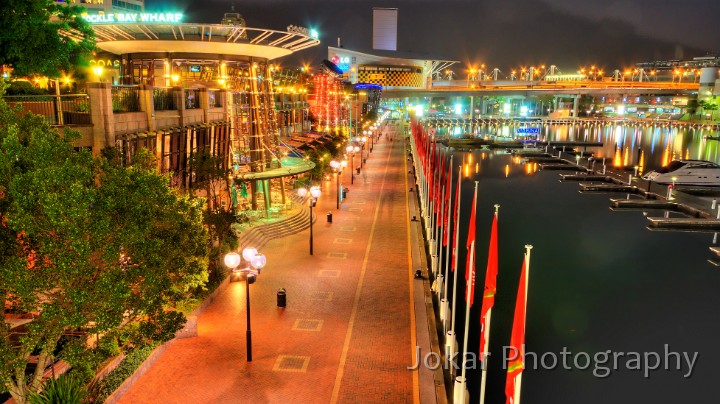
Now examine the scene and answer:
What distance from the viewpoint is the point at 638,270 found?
34.8 metres

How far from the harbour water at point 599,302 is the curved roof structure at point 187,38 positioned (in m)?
19.0

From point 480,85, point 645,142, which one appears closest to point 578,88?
Answer: point 480,85

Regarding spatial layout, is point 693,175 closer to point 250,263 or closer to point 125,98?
point 250,263

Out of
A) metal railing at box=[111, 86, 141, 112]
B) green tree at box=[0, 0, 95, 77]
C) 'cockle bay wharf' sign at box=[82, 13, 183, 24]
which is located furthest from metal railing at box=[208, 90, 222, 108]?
green tree at box=[0, 0, 95, 77]

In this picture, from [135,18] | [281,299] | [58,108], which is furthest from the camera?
[135,18]

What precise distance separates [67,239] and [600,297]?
27.2 metres

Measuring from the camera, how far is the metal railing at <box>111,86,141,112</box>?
2292cm

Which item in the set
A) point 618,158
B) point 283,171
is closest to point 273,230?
point 283,171

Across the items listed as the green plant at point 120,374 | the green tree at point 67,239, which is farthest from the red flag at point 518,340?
the green plant at point 120,374

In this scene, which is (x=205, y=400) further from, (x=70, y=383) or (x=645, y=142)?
(x=645, y=142)

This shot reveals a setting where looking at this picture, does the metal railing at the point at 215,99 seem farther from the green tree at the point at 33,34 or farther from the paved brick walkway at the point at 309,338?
the green tree at the point at 33,34

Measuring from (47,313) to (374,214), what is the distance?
31500 millimetres

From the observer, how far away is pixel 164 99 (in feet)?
89.9

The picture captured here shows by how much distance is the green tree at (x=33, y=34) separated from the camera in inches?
695
